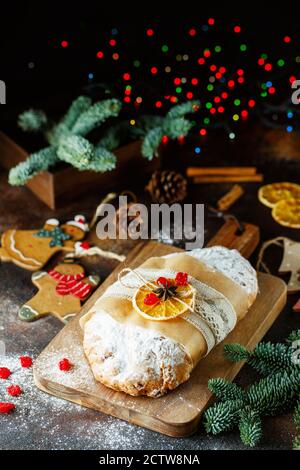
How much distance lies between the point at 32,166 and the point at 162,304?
0.92 metres

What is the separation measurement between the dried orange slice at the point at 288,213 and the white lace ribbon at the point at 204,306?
73 cm

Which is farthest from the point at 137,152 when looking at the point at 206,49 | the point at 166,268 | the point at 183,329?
the point at 183,329

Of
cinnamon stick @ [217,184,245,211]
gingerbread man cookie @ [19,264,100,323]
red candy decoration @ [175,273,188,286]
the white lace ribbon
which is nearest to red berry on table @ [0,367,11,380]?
gingerbread man cookie @ [19,264,100,323]

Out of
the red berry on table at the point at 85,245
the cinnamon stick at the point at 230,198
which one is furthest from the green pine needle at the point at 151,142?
the red berry on table at the point at 85,245

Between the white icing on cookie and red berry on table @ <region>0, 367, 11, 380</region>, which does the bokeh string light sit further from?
red berry on table @ <region>0, 367, 11, 380</region>

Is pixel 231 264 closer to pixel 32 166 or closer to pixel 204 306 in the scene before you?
pixel 204 306

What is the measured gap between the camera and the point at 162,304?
2.28 meters

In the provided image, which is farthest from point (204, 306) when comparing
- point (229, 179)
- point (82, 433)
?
point (229, 179)

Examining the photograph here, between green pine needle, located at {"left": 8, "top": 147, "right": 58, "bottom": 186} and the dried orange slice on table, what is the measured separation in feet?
2.63

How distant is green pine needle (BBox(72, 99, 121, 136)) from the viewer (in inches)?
116

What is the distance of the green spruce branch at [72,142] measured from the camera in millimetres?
2875

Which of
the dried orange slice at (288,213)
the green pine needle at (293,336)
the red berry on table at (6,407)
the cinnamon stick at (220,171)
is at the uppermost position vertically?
the cinnamon stick at (220,171)

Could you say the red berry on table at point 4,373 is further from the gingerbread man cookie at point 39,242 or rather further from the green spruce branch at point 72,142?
the green spruce branch at point 72,142

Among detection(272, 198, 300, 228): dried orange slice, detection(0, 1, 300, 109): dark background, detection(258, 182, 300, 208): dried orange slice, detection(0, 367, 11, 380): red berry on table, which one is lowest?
detection(0, 367, 11, 380): red berry on table
